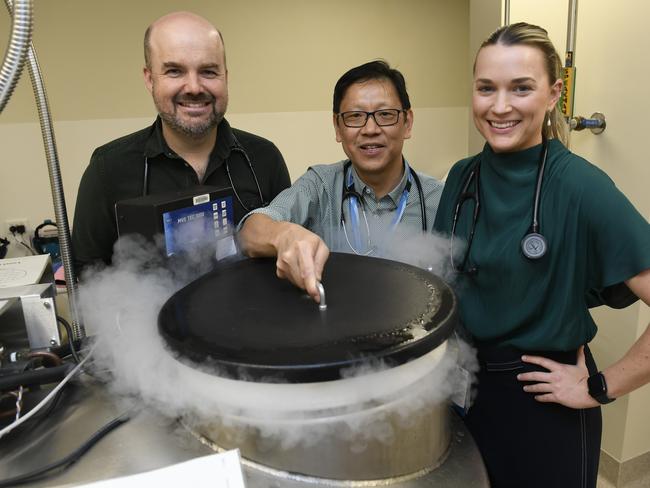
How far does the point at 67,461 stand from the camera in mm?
591

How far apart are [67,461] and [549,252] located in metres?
0.82

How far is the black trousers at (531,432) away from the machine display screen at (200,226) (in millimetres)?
554

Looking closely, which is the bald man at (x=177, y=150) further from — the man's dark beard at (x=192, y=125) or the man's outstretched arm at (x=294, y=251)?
the man's outstretched arm at (x=294, y=251)

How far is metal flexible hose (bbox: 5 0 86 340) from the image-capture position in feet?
2.43

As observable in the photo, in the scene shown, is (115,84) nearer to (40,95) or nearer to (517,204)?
(40,95)

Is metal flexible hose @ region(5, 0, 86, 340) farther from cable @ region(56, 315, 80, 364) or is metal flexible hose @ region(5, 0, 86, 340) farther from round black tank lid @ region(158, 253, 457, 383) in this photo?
round black tank lid @ region(158, 253, 457, 383)

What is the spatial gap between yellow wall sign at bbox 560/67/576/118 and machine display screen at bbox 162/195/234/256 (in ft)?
4.36

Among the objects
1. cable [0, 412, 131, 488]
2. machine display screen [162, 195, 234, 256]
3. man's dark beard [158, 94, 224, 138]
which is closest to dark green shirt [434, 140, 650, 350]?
machine display screen [162, 195, 234, 256]

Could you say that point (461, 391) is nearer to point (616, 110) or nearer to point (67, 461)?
point (67, 461)

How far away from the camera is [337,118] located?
1.29 m

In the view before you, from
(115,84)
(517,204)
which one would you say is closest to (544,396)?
(517,204)

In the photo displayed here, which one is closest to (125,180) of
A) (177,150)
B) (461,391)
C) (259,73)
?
(177,150)

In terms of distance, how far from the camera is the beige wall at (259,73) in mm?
2561

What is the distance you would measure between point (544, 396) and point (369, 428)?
0.51 meters
